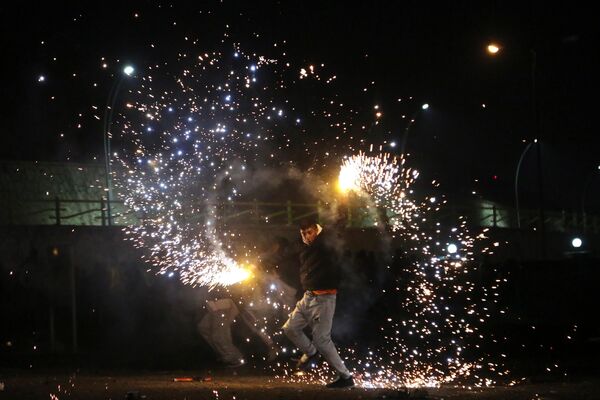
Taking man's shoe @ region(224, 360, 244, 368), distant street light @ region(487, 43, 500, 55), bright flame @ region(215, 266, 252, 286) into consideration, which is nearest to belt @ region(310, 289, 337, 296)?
bright flame @ region(215, 266, 252, 286)

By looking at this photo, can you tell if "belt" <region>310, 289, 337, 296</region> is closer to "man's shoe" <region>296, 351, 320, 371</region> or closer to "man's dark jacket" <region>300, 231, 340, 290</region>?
"man's dark jacket" <region>300, 231, 340, 290</region>

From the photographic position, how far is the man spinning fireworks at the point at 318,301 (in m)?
10.0

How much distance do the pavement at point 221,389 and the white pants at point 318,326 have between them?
1.17 feet

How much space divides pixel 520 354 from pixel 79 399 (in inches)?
295

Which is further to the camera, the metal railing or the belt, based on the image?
the metal railing

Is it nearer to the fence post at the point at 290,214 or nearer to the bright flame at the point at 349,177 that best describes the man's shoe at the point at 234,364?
the bright flame at the point at 349,177

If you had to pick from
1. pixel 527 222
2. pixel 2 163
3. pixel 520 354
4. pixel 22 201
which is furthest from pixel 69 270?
pixel 527 222

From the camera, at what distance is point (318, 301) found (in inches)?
402

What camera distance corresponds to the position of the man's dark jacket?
10.2 m

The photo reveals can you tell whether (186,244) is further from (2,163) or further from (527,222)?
(527,222)

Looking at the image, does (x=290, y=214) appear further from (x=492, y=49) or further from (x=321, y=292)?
(x=321, y=292)

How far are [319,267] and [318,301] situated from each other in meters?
0.38

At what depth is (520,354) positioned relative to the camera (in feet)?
46.0

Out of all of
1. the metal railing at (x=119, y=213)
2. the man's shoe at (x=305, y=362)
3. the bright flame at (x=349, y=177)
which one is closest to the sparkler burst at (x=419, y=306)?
the bright flame at (x=349, y=177)
